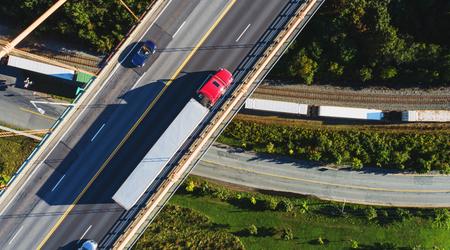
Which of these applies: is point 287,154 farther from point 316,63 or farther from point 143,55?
point 143,55

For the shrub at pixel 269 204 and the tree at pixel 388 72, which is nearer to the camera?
the tree at pixel 388 72

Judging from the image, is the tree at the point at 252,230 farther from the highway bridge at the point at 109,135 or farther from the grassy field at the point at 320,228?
the highway bridge at the point at 109,135

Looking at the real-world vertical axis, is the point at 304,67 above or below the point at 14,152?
above

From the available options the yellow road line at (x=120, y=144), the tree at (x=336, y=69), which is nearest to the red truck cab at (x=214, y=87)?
the yellow road line at (x=120, y=144)

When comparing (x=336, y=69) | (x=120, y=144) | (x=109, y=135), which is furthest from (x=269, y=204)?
(x=109, y=135)

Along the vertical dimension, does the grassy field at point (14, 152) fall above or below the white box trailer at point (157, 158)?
below

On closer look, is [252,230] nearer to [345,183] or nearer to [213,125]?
[345,183]

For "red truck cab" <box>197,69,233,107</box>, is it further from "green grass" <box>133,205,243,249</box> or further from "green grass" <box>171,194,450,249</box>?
"green grass" <box>171,194,450,249</box>
